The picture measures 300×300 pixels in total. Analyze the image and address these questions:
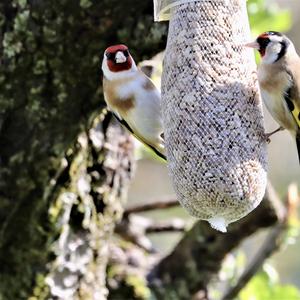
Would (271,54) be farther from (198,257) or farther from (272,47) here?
(198,257)

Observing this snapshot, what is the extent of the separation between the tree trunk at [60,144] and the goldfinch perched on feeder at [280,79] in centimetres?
49

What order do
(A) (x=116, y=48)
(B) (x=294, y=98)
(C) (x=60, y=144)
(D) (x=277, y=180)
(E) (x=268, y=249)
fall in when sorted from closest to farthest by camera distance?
(B) (x=294, y=98), (A) (x=116, y=48), (C) (x=60, y=144), (E) (x=268, y=249), (D) (x=277, y=180)

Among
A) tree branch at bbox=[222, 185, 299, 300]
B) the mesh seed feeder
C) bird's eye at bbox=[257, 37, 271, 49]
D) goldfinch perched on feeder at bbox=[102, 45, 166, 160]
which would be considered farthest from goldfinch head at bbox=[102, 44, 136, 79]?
tree branch at bbox=[222, 185, 299, 300]

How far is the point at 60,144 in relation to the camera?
3922 millimetres

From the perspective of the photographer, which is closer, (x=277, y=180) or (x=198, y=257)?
(x=198, y=257)

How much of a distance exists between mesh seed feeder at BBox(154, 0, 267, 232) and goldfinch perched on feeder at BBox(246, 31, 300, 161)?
0.27 feet

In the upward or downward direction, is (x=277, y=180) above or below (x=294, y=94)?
below

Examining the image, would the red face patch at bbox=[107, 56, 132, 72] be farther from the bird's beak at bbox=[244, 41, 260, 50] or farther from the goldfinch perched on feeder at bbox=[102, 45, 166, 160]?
the bird's beak at bbox=[244, 41, 260, 50]

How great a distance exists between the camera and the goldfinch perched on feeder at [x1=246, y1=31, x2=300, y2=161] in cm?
320

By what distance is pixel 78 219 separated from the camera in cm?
424

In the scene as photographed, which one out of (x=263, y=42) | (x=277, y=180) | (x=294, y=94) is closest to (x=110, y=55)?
(x=263, y=42)

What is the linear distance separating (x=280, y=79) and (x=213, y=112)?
15.5 inches

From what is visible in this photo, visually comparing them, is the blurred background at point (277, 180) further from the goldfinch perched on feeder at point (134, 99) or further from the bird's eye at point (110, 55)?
the bird's eye at point (110, 55)

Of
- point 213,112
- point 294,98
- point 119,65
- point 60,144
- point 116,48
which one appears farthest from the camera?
point 60,144
